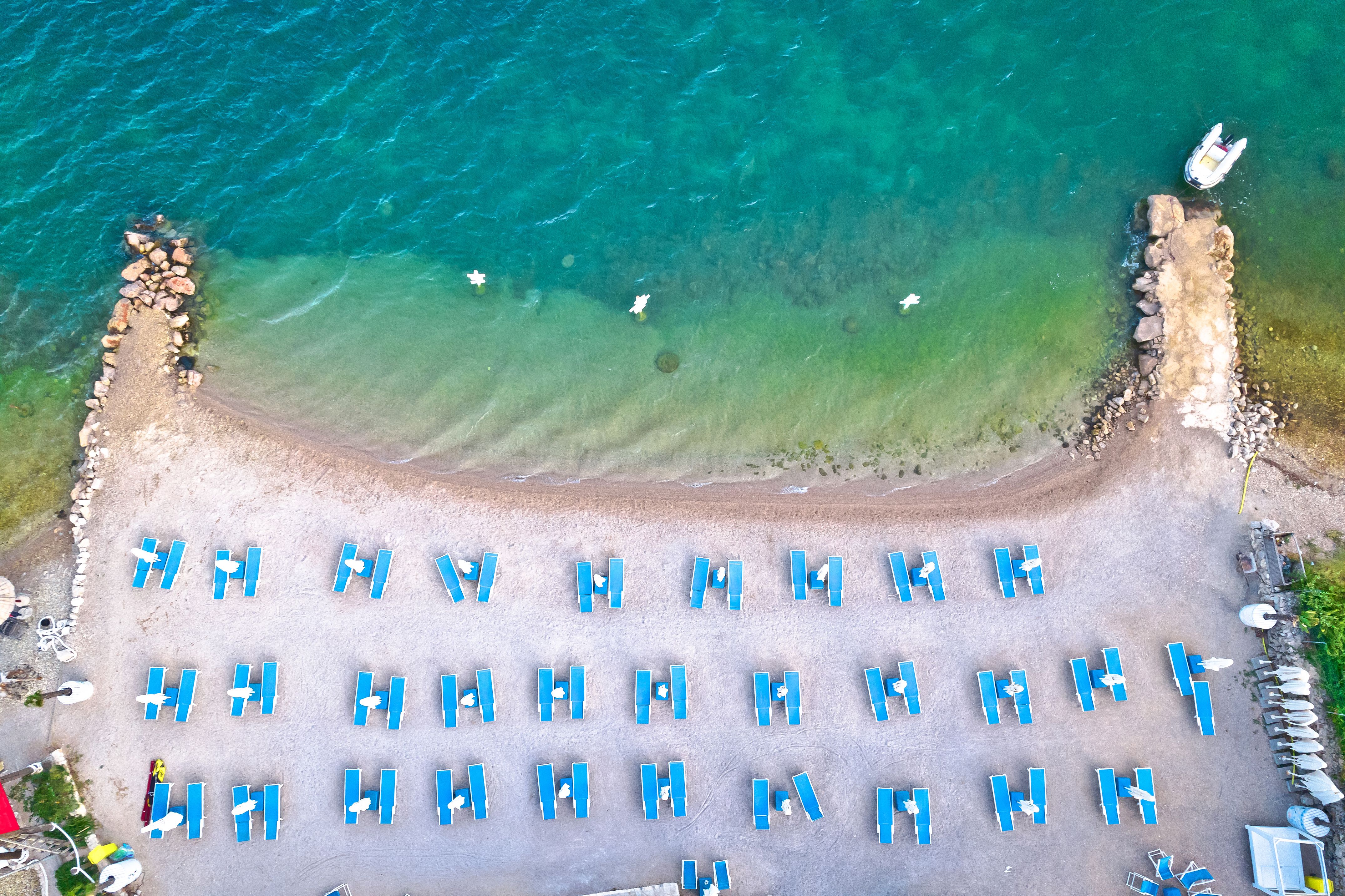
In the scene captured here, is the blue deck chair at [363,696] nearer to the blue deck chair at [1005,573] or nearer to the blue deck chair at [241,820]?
the blue deck chair at [241,820]

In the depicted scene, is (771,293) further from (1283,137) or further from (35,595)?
(35,595)

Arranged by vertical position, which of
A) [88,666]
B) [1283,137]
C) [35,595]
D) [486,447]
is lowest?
[88,666]

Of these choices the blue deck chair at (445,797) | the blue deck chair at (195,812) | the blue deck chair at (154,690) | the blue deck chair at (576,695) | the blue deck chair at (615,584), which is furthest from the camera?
the blue deck chair at (615,584)

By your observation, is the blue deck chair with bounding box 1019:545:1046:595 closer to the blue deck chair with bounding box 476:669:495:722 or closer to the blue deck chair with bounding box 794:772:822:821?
the blue deck chair with bounding box 794:772:822:821

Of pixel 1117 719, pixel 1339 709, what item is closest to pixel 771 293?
pixel 1117 719

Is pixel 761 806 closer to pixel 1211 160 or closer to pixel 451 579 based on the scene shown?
pixel 451 579

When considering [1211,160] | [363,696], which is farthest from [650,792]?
[1211,160]

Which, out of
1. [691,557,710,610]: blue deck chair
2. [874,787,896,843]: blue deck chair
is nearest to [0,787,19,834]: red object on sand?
[691,557,710,610]: blue deck chair

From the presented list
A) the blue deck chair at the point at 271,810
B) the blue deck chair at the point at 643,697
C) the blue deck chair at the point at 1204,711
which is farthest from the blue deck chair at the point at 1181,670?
the blue deck chair at the point at 271,810
